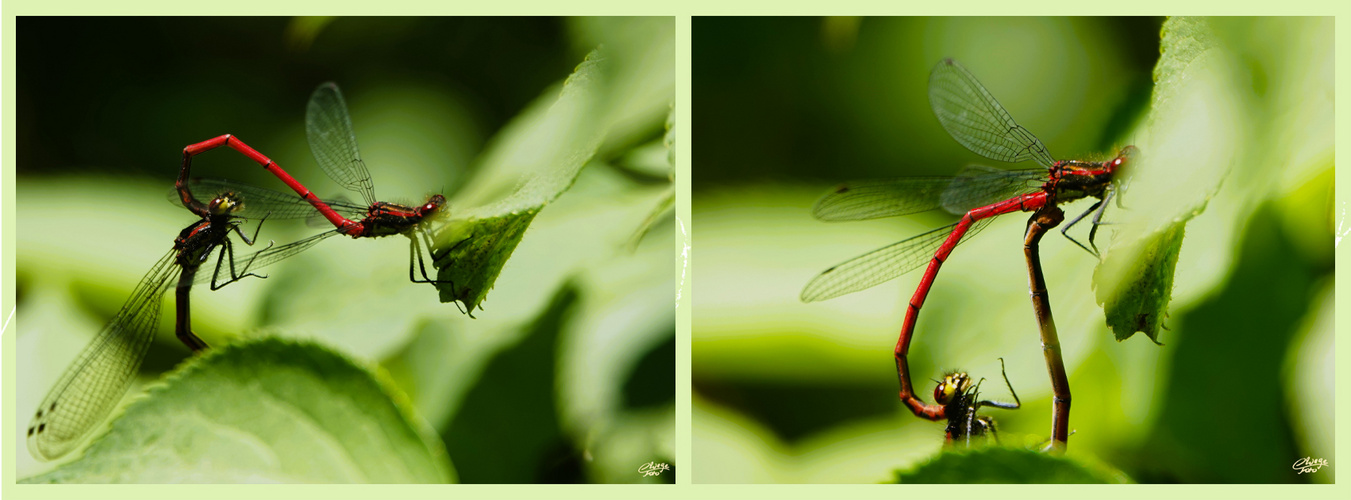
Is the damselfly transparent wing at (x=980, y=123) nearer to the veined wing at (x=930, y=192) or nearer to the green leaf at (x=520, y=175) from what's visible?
the veined wing at (x=930, y=192)

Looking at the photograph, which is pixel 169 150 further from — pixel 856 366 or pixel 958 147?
pixel 958 147

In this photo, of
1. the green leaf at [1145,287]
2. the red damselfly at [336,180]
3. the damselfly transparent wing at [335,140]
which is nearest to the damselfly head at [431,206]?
the red damselfly at [336,180]

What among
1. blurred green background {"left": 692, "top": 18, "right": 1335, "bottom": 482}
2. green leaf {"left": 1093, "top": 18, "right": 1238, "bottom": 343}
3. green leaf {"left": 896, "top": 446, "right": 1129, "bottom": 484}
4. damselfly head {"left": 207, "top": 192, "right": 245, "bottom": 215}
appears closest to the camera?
green leaf {"left": 896, "top": 446, "right": 1129, "bottom": 484}

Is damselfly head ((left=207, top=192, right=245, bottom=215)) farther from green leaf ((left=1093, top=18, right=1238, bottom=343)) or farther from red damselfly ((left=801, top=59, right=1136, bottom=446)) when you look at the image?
green leaf ((left=1093, top=18, right=1238, bottom=343))

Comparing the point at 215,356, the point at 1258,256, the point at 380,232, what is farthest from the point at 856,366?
the point at 215,356

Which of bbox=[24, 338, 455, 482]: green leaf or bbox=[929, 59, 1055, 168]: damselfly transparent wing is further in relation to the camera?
bbox=[929, 59, 1055, 168]: damselfly transparent wing

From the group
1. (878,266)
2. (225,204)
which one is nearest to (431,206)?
(225,204)

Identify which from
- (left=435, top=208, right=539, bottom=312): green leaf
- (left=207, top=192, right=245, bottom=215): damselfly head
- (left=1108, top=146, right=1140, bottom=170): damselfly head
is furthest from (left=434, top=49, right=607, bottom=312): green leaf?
(left=1108, top=146, right=1140, bottom=170): damselfly head
